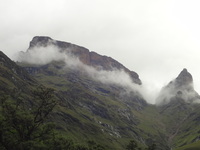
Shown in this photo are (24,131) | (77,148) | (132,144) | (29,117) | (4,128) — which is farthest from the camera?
(132,144)

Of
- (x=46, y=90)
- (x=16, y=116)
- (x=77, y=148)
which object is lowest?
(x=77, y=148)

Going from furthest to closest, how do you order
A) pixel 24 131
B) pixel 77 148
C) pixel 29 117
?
pixel 77 148
pixel 24 131
pixel 29 117

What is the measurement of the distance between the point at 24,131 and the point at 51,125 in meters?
6.37

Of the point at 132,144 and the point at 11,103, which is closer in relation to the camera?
the point at 11,103

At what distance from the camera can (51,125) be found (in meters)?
58.7

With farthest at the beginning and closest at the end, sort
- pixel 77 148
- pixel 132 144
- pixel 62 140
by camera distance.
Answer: pixel 132 144 → pixel 77 148 → pixel 62 140

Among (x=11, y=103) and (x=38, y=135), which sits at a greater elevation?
(x=11, y=103)

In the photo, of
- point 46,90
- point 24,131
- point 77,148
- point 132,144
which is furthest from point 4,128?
point 132,144

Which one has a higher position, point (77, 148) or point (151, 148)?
point (151, 148)

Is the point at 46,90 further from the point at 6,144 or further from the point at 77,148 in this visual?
the point at 77,148

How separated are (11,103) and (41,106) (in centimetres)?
663

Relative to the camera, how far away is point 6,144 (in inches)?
2053

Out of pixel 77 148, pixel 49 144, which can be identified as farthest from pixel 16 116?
pixel 77 148

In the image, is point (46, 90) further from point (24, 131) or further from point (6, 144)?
point (6, 144)
